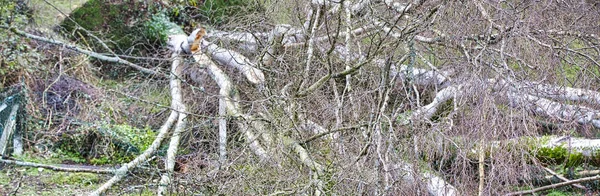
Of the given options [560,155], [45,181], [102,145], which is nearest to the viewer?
[560,155]

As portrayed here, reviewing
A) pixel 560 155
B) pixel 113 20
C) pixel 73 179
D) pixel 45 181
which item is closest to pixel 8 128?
pixel 45 181

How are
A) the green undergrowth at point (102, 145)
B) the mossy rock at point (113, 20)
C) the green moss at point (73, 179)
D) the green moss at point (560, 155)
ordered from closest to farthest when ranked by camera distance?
the green moss at point (560, 155) → the green moss at point (73, 179) → the green undergrowth at point (102, 145) → the mossy rock at point (113, 20)

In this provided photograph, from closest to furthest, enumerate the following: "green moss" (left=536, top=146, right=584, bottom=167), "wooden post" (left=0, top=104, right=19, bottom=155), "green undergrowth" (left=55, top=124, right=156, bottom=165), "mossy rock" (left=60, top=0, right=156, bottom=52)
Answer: "green moss" (left=536, top=146, right=584, bottom=167) < "wooden post" (left=0, top=104, right=19, bottom=155) < "green undergrowth" (left=55, top=124, right=156, bottom=165) < "mossy rock" (left=60, top=0, right=156, bottom=52)

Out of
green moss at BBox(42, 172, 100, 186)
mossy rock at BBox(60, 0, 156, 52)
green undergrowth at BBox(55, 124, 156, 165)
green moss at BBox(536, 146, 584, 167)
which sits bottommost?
green moss at BBox(536, 146, 584, 167)

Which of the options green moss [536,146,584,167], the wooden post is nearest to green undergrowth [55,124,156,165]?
the wooden post

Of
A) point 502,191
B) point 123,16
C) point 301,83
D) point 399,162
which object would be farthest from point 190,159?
point 123,16

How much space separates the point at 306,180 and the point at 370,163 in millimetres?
504

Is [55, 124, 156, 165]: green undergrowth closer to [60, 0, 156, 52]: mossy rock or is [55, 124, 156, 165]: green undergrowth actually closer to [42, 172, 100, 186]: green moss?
[42, 172, 100, 186]: green moss

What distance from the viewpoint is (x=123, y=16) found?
11.6m

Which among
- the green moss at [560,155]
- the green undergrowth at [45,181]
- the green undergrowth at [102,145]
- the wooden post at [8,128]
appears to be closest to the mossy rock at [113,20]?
the green undergrowth at [102,145]

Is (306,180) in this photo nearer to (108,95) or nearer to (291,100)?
(291,100)

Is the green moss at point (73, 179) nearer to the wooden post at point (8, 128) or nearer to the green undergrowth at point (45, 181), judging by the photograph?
the green undergrowth at point (45, 181)

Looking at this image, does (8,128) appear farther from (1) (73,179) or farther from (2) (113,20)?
(2) (113,20)

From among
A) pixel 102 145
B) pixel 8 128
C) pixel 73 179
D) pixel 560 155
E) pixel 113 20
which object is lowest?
pixel 560 155
